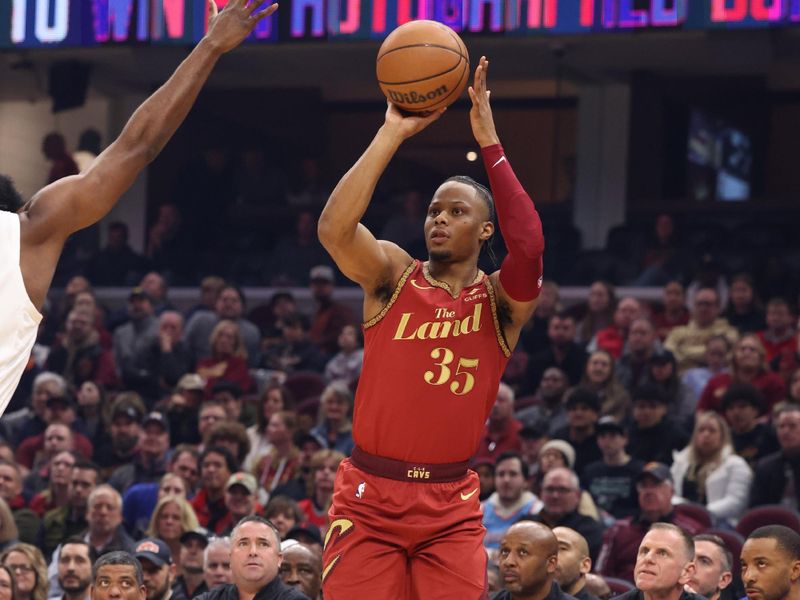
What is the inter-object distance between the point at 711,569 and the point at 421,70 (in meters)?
3.12

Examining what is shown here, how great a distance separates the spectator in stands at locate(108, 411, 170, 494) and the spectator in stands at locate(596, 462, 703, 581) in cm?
354

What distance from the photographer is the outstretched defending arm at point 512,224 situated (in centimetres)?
509

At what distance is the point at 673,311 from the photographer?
1254 centimetres

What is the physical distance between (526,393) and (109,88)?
689cm

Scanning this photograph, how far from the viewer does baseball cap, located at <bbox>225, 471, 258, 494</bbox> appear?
968 centimetres

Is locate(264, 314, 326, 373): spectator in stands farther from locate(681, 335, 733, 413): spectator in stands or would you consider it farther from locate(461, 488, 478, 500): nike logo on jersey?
locate(461, 488, 478, 500): nike logo on jersey

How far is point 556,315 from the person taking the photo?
39.9 ft

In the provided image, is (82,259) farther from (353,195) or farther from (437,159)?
(353,195)

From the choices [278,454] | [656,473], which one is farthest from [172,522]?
[656,473]

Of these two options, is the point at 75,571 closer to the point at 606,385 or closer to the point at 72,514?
the point at 72,514

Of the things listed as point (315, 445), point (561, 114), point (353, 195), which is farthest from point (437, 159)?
point (353, 195)

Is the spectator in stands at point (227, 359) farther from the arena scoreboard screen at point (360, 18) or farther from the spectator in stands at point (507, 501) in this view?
the spectator in stands at point (507, 501)

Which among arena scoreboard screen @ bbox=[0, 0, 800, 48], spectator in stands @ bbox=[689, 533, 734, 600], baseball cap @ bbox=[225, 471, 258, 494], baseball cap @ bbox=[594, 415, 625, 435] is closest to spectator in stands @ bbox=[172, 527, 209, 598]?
baseball cap @ bbox=[225, 471, 258, 494]

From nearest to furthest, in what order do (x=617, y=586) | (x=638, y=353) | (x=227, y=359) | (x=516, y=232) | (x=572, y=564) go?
1. (x=516, y=232)
2. (x=572, y=564)
3. (x=617, y=586)
4. (x=638, y=353)
5. (x=227, y=359)
